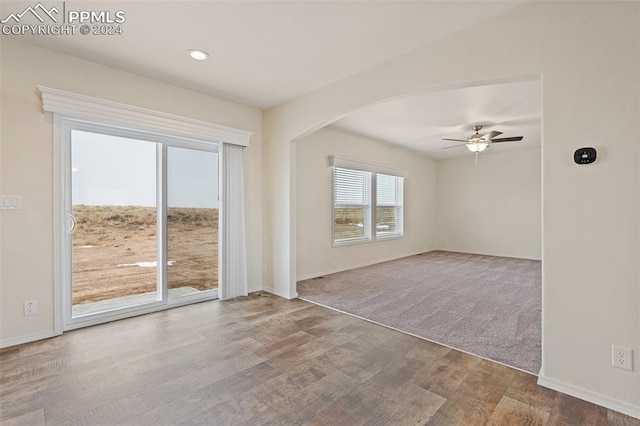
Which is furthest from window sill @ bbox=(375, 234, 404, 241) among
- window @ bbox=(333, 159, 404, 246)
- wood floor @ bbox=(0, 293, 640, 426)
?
wood floor @ bbox=(0, 293, 640, 426)

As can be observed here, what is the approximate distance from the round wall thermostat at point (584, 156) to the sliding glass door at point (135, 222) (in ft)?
12.4

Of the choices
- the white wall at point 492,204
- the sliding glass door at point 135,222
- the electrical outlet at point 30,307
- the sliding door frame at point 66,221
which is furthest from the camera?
the white wall at point 492,204

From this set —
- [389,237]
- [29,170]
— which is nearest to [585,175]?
[29,170]

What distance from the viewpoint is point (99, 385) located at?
6.65 feet

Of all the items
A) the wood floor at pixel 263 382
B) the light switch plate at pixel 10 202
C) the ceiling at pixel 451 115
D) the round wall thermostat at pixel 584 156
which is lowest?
the wood floor at pixel 263 382

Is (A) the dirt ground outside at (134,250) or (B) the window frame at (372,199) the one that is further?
(B) the window frame at (372,199)

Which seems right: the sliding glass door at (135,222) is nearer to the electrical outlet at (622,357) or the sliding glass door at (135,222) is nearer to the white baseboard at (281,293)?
the white baseboard at (281,293)

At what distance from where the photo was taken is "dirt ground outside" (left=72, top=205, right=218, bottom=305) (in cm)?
308

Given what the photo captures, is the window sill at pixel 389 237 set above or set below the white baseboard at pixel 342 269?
above

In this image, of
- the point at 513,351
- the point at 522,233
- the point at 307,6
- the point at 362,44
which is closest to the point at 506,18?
the point at 362,44

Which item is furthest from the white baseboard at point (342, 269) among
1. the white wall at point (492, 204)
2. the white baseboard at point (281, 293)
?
the white wall at point (492, 204)

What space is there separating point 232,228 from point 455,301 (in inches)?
124

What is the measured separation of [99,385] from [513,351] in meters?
3.23

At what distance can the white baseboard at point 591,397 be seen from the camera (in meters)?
1.75
